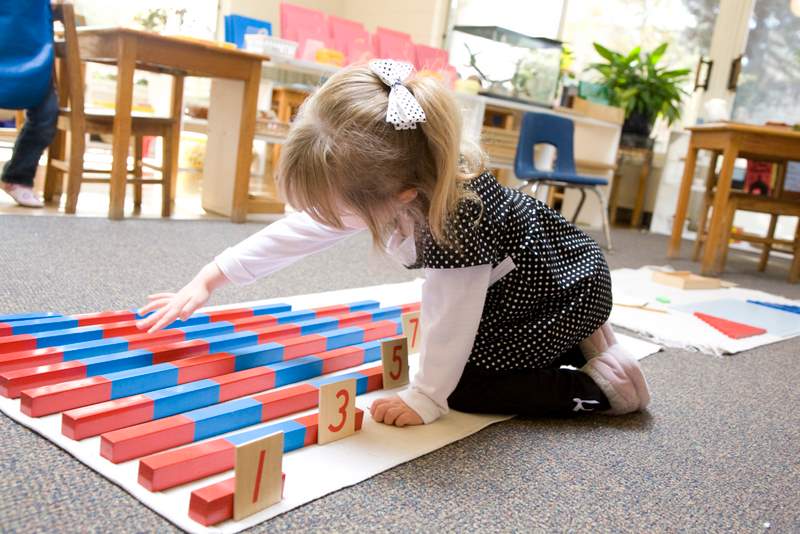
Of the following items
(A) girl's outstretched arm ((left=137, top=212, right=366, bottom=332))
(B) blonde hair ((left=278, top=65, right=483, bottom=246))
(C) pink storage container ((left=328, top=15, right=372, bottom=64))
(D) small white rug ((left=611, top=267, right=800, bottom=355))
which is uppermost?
(C) pink storage container ((left=328, top=15, right=372, bottom=64))

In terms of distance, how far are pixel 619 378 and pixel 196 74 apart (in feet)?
7.67

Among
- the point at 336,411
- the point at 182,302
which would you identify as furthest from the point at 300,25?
the point at 336,411

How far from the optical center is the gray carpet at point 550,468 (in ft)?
2.55

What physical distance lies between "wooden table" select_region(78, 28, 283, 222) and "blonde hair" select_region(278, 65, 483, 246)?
1.86 metres

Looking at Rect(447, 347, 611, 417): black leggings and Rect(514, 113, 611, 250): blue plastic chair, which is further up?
Rect(514, 113, 611, 250): blue plastic chair

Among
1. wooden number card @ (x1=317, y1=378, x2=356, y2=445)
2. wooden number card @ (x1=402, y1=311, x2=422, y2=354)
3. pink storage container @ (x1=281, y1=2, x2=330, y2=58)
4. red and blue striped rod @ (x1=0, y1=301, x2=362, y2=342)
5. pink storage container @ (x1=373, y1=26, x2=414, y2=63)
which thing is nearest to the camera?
wooden number card @ (x1=317, y1=378, x2=356, y2=445)

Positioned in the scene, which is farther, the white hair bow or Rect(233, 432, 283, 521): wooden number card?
the white hair bow

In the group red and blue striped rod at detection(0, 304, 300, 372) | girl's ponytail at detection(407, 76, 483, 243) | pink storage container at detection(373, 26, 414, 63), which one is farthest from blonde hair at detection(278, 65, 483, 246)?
pink storage container at detection(373, 26, 414, 63)

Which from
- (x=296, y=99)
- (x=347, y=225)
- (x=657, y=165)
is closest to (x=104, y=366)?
(x=347, y=225)

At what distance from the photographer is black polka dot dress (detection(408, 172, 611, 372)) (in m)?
1.08

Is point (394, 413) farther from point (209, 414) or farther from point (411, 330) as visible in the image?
point (411, 330)

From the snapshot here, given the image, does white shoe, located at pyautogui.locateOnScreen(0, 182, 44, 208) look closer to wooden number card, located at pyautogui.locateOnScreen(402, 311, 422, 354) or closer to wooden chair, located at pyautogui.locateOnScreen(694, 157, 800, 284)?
wooden number card, located at pyautogui.locateOnScreen(402, 311, 422, 354)

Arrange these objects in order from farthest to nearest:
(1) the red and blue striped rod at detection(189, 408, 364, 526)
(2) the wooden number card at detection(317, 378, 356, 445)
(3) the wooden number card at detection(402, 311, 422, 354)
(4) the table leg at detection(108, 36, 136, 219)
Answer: (4) the table leg at detection(108, 36, 136, 219) < (3) the wooden number card at detection(402, 311, 422, 354) < (2) the wooden number card at detection(317, 378, 356, 445) < (1) the red and blue striped rod at detection(189, 408, 364, 526)

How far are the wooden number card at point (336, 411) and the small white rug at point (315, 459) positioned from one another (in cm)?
1
